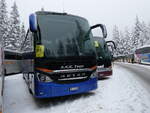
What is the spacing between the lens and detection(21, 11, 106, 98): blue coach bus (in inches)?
217

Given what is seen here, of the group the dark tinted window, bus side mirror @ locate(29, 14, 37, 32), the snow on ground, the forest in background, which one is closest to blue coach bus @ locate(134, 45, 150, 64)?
the dark tinted window

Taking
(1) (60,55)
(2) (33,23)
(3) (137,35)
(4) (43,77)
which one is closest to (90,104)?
(4) (43,77)

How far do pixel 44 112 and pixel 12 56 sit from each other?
17938 mm

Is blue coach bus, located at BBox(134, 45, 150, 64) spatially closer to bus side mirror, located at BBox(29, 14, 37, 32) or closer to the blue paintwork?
the blue paintwork

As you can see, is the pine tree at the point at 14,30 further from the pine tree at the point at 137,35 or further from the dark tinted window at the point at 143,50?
the pine tree at the point at 137,35

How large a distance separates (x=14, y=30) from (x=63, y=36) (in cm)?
3229

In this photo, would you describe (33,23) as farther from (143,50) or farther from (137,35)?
(137,35)

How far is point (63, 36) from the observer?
601 cm

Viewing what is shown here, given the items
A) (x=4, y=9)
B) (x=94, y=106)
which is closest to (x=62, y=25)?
(x=94, y=106)

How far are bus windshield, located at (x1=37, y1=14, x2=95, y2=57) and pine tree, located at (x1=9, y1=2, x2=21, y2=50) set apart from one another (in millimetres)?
30525

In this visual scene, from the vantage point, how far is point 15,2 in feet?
129

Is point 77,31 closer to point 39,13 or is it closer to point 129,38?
point 39,13

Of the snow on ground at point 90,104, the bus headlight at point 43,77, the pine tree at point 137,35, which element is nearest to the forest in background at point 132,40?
the pine tree at point 137,35

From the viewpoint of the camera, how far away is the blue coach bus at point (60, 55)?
5.52 m
